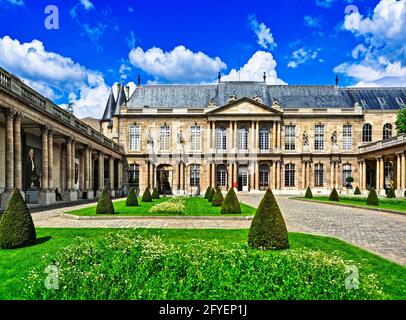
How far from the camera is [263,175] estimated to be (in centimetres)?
4188

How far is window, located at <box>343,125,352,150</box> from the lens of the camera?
4212 centimetres

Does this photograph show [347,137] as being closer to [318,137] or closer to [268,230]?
[318,137]

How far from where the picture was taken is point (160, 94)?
45.6 meters

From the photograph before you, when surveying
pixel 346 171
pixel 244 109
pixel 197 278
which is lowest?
pixel 197 278

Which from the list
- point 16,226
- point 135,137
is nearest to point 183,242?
point 16,226

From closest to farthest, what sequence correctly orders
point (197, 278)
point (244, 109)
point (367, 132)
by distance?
point (197, 278) < point (244, 109) < point (367, 132)

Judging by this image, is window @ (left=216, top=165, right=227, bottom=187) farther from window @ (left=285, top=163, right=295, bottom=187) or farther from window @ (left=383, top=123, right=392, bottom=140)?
window @ (left=383, top=123, right=392, bottom=140)

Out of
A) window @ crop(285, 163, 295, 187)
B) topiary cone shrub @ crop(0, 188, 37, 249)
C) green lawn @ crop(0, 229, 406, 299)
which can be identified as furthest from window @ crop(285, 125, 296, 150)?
topiary cone shrub @ crop(0, 188, 37, 249)

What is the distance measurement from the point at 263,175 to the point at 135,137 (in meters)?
19.1

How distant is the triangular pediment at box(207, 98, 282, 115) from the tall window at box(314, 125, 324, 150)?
20.9 feet

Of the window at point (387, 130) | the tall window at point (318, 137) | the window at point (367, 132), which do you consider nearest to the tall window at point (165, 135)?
the tall window at point (318, 137)
